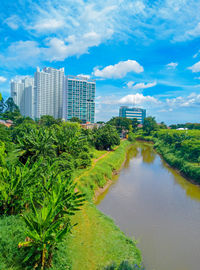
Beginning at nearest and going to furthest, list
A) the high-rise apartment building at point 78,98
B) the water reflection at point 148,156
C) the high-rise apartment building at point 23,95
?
the water reflection at point 148,156 < the high-rise apartment building at point 78,98 < the high-rise apartment building at point 23,95

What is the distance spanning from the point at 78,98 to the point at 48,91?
65.2 feet

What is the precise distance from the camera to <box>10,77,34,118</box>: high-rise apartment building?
330ft

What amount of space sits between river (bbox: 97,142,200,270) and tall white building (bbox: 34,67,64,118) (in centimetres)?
8016

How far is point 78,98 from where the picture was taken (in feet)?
281

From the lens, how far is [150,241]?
10523mm

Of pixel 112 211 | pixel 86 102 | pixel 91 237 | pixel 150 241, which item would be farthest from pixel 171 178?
pixel 86 102

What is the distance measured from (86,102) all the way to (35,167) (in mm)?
80206

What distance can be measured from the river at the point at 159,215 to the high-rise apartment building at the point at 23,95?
90.5 m

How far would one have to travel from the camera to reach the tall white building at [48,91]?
92.7 m

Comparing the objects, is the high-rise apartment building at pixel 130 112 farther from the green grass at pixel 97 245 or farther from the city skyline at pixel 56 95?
the green grass at pixel 97 245

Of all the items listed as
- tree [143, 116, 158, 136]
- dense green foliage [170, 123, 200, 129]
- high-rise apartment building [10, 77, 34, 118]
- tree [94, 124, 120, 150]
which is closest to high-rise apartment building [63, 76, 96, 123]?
high-rise apartment building [10, 77, 34, 118]

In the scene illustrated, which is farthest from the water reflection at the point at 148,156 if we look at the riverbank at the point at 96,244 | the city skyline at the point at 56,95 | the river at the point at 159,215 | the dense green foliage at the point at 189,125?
the city skyline at the point at 56,95

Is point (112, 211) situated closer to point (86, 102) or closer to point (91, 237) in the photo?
point (91, 237)

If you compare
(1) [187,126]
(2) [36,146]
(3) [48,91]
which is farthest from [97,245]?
(3) [48,91]
